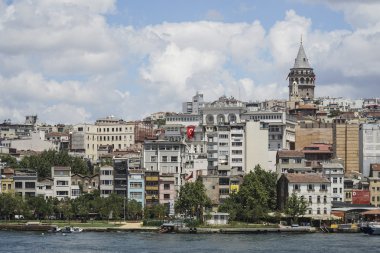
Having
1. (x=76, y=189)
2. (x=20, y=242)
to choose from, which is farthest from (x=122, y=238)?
(x=76, y=189)

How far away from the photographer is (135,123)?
155 m

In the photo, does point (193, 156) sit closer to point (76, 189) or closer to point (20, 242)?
point (76, 189)

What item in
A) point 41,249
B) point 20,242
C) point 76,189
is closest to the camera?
point 41,249

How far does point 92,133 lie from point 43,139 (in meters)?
7.04

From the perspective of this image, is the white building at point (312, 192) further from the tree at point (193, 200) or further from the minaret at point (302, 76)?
the minaret at point (302, 76)

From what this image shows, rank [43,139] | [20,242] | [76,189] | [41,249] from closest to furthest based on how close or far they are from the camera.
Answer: [41,249]
[20,242]
[76,189]
[43,139]

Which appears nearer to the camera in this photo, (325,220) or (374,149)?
(325,220)

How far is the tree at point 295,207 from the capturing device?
89.5 meters

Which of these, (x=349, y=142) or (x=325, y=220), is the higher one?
(x=349, y=142)

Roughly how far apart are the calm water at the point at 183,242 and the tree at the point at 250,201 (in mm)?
7522

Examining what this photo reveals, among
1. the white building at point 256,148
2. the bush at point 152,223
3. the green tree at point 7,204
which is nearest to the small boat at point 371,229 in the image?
the bush at point 152,223

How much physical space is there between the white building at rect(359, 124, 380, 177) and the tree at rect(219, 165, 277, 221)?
75.8 ft

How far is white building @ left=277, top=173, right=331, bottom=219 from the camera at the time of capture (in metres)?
92.8

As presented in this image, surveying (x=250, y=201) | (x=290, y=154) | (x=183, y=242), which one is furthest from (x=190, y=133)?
(x=183, y=242)
